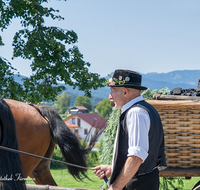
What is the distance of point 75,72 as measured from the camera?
7988 mm

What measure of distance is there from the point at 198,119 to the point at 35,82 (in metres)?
6.52

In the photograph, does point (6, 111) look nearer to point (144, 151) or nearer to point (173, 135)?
point (144, 151)

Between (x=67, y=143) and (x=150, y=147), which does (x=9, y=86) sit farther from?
(x=150, y=147)

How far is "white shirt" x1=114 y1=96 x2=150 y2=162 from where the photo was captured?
150 centimetres

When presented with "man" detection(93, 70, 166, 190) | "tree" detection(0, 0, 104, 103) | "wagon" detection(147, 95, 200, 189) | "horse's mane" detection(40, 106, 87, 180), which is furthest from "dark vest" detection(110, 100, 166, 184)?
"tree" detection(0, 0, 104, 103)

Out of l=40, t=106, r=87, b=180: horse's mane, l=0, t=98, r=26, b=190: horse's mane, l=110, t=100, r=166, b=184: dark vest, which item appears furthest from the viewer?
l=40, t=106, r=87, b=180: horse's mane

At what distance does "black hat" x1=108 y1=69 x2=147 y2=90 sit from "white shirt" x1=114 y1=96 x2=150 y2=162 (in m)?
0.20

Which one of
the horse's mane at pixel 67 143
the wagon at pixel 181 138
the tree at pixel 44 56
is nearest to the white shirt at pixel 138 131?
the wagon at pixel 181 138

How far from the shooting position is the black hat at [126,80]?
1.71 metres

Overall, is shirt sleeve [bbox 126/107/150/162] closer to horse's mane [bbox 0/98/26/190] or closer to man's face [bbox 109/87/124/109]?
man's face [bbox 109/87/124/109]

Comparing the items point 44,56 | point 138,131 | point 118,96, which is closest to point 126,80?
point 118,96

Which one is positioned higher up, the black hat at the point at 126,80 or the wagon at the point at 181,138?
the black hat at the point at 126,80

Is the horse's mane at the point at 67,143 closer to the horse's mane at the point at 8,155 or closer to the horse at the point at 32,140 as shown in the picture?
the horse at the point at 32,140

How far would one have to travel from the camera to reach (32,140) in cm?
264
